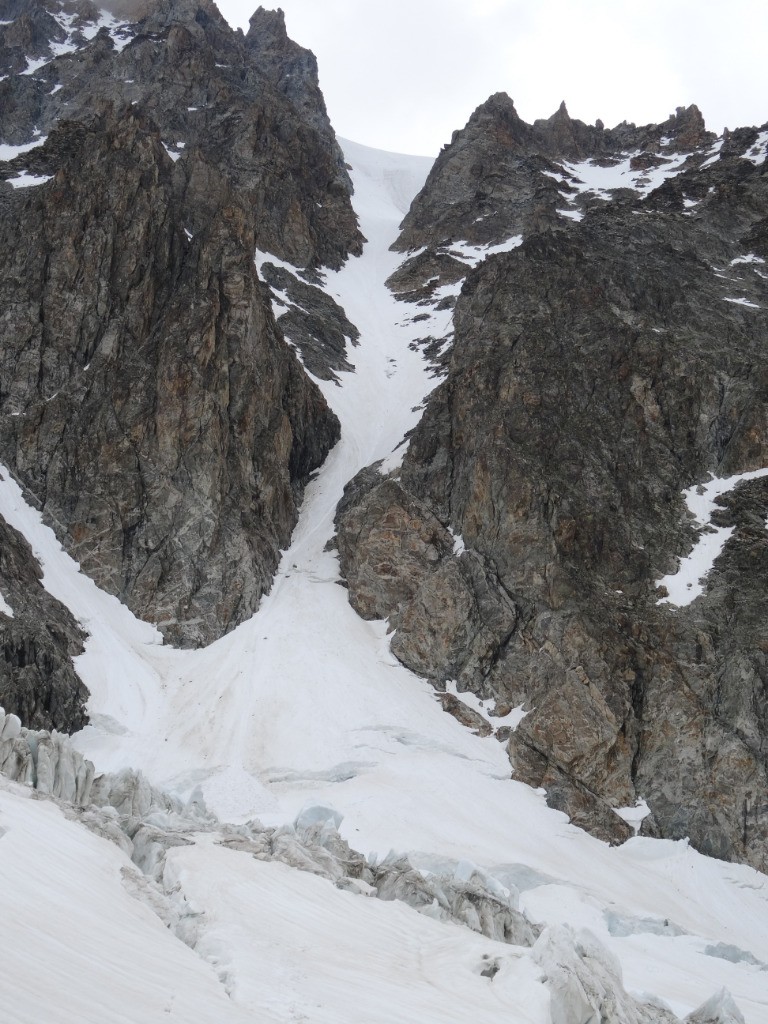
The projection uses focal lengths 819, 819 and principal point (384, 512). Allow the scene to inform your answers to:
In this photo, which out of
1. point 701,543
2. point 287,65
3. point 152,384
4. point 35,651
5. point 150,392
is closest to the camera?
point 35,651

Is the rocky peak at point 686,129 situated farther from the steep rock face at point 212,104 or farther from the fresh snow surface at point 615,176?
the steep rock face at point 212,104

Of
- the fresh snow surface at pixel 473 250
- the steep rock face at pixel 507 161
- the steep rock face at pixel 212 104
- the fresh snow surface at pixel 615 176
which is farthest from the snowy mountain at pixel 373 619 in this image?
the steep rock face at pixel 507 161

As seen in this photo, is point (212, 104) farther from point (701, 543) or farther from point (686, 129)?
point (701, 543)

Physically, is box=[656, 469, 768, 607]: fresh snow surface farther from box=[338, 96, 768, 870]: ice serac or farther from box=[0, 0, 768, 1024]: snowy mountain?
box=[338, 96, 768, 870]: ice serac

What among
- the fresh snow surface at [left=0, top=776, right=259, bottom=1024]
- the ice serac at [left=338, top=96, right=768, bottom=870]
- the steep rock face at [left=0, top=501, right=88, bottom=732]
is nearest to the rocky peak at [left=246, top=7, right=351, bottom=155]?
the ice serac at [left=338, top=96, right=768, bottom=870]

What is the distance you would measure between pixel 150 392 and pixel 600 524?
24.6m

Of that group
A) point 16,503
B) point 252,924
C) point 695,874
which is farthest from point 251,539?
point 252,924

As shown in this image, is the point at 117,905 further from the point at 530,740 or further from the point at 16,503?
the point at 16,503

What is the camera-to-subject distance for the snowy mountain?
10734 mm

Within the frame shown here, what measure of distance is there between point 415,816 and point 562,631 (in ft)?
36.5

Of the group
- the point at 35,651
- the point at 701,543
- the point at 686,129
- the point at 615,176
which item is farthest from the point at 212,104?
the point at 701,543

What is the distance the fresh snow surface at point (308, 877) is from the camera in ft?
27.0

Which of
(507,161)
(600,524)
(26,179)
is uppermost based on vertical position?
(507,161)

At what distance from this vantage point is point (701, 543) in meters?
36.9
